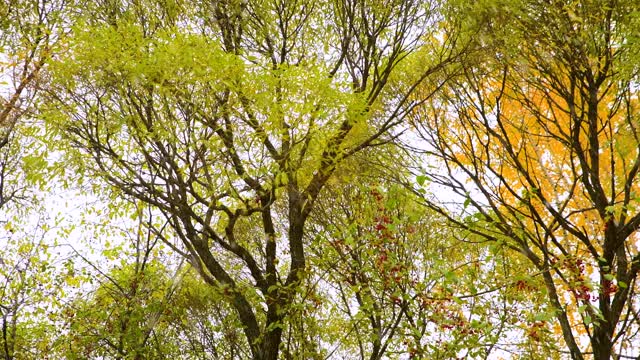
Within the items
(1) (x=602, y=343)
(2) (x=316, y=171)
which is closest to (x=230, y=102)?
(2) (x=316, y=171)

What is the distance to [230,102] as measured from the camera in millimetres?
5648

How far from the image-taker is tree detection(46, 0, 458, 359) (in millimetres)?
5168

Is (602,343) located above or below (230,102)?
below

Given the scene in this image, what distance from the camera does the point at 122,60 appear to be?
5082mm

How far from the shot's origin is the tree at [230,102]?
203 inches

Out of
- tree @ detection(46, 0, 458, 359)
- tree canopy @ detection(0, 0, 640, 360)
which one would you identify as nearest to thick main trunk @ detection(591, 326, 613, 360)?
tree canopy @ detection(0, 0, 640, 360)

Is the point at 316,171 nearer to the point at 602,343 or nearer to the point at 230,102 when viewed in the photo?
the point at 230,102

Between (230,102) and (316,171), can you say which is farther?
(316,171)

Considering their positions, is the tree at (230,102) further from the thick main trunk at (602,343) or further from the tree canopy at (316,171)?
the thick main trunk at (602,343)

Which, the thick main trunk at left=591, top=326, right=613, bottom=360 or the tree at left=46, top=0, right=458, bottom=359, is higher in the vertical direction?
the tree at left=46, top=0, right=458, bottom=359

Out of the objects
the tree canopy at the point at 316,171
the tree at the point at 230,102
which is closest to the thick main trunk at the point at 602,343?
the tree canopy at the point at 316,171

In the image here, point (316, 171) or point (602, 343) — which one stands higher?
point (316, 171)

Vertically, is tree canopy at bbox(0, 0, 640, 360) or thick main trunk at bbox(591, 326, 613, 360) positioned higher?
tree canopy at bbox(0, 0, 640, 360)

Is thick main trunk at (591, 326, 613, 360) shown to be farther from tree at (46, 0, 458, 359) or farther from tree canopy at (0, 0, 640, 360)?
tree at (46, 0, 458, 359)
